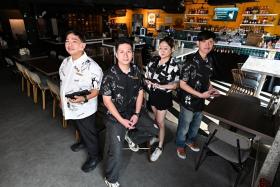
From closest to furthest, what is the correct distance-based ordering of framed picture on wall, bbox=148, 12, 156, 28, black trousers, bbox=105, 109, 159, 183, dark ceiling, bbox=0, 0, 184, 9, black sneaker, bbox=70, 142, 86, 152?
black trousers, bbox=105, 109, 159, 183 < black sneaker, bbox=70, 142, 86, 152 < dark ceiling, bbox=0, 0, 184, 9 < framed picture on wall, bbox=148, 12, 156, 28

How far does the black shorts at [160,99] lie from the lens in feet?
7.20

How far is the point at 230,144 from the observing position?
195 cm

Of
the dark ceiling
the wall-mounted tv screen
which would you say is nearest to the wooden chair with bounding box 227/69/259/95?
the dark ceiling

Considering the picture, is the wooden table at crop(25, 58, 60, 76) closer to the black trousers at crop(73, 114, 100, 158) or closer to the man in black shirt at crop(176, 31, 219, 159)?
the black trousers at crop(73, 114, 100, 158)

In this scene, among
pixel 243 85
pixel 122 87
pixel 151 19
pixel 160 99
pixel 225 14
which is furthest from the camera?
pixel 151 19

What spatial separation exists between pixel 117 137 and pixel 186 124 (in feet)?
3.33

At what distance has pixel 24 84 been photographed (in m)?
4.92

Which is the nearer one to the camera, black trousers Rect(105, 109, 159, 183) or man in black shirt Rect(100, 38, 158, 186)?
man in black shirt Rect(100, 38, 158, 186)

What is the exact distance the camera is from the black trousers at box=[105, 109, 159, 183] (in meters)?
1.86

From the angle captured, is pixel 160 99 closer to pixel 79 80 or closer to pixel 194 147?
pixel 79 80

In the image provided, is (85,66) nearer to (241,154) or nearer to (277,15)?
(241,154)

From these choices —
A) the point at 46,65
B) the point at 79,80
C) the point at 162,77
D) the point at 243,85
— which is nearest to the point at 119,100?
the point at 79,80

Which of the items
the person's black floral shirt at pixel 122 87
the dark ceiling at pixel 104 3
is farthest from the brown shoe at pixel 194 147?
the dark ceiling at pixel 104 3

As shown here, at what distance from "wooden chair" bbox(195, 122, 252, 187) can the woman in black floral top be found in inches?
23.3
